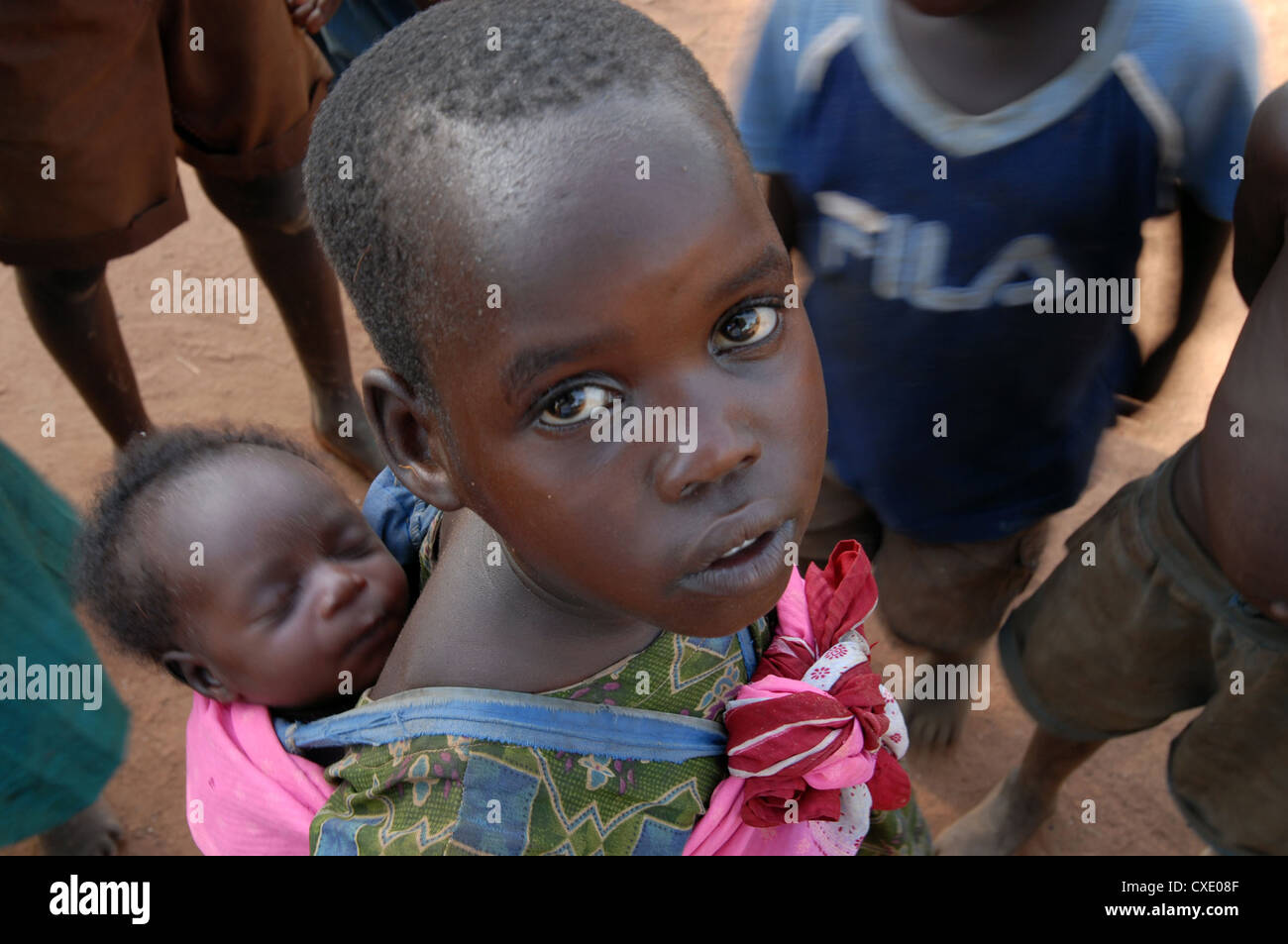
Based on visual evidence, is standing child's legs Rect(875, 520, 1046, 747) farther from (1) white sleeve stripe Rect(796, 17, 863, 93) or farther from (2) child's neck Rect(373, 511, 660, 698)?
(2) child's neck Rect(373, 511, 660, 698)

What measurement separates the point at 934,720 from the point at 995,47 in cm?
169

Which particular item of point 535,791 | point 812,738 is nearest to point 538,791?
point 535,791

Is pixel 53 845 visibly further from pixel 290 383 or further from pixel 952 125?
pixel 952 125

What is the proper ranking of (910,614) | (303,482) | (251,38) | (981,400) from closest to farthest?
(303,482), (981,400), (251,38), (910,614)

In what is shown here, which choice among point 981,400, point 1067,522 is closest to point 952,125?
point 981,400

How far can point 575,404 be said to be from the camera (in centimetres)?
86

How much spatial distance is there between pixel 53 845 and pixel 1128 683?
2381mm

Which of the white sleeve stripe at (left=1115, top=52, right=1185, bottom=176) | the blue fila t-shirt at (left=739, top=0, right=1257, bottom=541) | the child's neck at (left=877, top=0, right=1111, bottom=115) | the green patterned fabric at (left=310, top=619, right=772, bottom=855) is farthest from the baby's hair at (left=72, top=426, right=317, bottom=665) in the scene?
the white sleeve stripe at (left=1115, top=52, right=1185, bottom=176)

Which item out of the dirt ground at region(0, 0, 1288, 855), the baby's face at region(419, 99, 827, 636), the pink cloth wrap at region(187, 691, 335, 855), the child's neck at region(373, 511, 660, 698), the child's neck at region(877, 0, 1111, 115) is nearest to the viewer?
the baby's face at region(419, 99, 827, 636)

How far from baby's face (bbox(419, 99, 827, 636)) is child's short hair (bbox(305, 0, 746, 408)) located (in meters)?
0.03

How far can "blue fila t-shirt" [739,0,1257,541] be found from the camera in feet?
4.93

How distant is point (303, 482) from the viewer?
147cm

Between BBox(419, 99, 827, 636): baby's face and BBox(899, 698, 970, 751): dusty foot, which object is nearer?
BBox(419, 99, 827, 636): baby's face

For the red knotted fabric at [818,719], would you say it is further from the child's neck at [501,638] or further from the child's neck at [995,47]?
the child's neck at [995,47]
